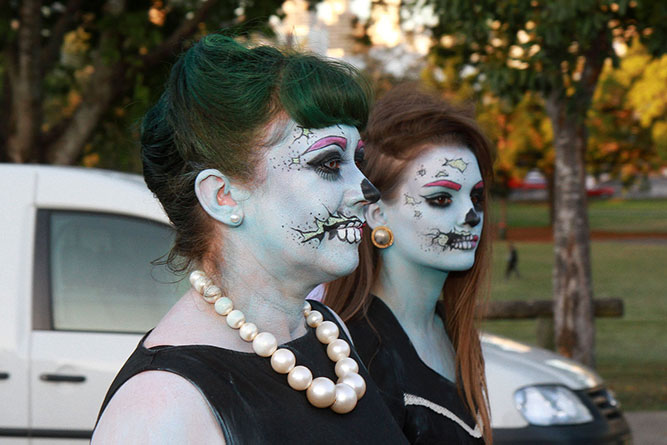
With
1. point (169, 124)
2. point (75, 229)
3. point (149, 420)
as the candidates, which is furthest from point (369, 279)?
point (75, 229)

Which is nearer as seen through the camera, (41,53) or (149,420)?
(149,420)

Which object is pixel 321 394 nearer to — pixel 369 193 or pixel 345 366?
pixel 345 366

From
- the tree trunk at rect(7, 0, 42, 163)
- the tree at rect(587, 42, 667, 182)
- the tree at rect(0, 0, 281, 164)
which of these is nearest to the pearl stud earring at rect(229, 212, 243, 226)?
the tree at rect(0, 0, 281, 164)

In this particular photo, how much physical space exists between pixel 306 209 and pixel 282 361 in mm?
243

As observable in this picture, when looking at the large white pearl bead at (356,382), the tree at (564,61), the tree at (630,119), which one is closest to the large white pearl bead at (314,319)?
the large white pearl bead at (356,382)

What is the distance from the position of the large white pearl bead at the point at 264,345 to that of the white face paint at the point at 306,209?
11cm

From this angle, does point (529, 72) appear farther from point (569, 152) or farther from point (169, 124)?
point (169, 124)

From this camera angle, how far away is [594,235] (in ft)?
134

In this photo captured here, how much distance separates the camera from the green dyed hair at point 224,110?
4.59ft

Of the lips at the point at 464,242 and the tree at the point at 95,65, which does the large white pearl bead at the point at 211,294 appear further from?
the tree at the point at 95,65

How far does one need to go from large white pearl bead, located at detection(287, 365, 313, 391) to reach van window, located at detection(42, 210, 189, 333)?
2.50 m

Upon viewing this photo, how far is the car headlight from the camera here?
3936 mm

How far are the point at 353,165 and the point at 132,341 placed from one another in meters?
2.52

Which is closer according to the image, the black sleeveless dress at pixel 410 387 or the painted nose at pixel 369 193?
Answer: the painted nose at pixel 369 193
